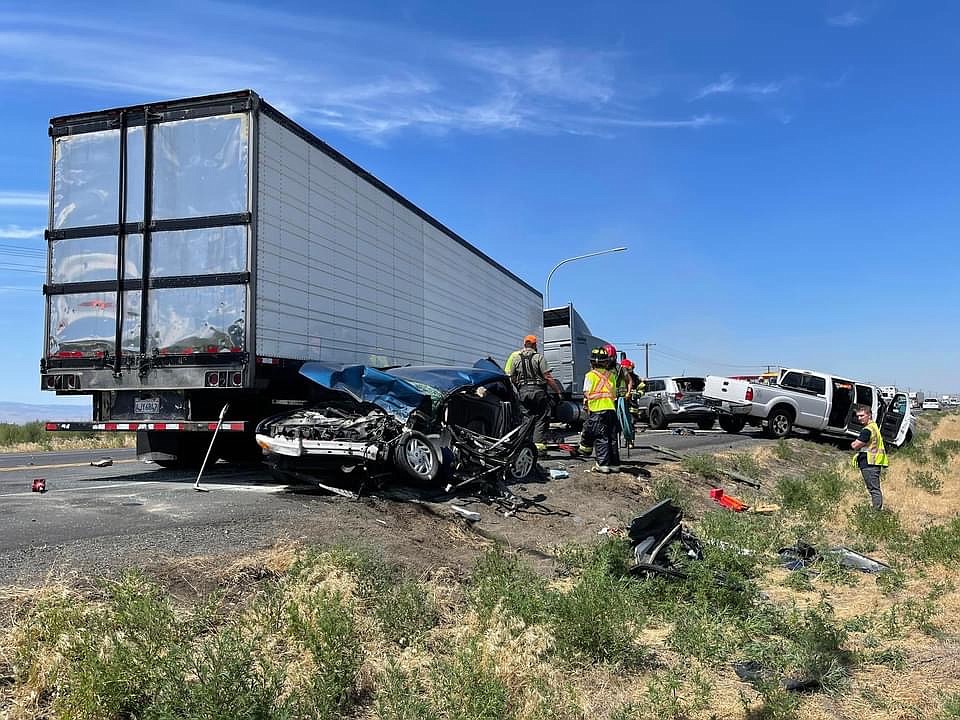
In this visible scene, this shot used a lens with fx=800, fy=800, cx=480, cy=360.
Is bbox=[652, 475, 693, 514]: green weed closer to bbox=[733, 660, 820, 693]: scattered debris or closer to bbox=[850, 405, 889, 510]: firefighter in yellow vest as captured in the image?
bbox=[850, 405, 889, 510]: firefighter in yellow vest

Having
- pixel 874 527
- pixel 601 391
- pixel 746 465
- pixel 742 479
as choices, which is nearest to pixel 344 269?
pixel 601 391

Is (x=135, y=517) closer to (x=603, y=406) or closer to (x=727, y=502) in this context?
(x=603, y=406)

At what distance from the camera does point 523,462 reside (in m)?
10.2

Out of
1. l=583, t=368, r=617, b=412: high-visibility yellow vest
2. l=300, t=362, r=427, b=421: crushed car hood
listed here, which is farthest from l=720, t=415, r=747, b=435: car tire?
l=300, t=362, r=427, b=421: crushed car hood

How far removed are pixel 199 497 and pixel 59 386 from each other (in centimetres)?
298

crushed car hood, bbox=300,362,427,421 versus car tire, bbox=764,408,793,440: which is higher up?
crushed car hood, bbox=300,362,427,421

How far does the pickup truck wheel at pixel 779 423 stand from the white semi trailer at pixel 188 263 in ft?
52.6

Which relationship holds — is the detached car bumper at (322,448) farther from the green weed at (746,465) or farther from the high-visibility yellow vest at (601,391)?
the green weed at (746,465)

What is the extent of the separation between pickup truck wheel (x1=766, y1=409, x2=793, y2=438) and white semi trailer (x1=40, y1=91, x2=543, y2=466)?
1603 cm

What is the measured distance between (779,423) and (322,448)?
18.0m

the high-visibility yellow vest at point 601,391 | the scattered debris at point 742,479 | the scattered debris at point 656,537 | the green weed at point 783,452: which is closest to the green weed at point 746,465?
the scattered debris at point 742,479

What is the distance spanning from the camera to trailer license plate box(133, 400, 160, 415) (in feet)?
31.7

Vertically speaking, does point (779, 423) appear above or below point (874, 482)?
above

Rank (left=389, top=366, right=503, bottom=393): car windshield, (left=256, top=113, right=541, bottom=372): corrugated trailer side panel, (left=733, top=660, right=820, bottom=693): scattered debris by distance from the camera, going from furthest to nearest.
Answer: (left=256, top=113, right=541, bottom=372): corrugated trailer side panel → (left=389, top=366, right=503, bottom=393): car windshield → (left=733, top=660, right=820, bottom=693): scattered debris
